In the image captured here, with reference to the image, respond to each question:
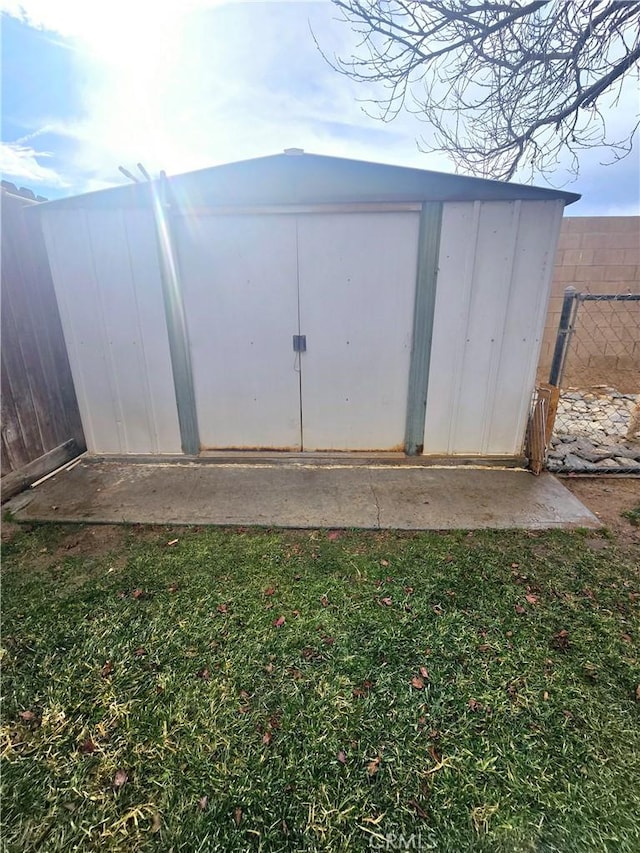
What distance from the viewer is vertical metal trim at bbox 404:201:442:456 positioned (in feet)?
Answer: 10.6

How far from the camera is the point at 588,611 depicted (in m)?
2.07

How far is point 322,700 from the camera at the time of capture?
5.33 ft

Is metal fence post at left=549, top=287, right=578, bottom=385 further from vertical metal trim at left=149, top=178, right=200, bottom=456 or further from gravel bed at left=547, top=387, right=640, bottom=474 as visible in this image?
vertical metal trim at left=149, top=178, right=200, bottom=456

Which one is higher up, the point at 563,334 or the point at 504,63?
the point at 504,63

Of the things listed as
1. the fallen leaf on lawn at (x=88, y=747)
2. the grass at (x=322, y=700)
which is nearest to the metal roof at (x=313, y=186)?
the grass at (x=322, y=700)

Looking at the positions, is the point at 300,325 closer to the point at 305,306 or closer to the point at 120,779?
the point at 305,306

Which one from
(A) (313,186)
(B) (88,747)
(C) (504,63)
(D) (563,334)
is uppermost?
(C) (504,63)

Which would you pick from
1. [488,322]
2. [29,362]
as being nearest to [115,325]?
[29,362]

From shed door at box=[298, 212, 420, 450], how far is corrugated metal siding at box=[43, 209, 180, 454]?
1281 mm

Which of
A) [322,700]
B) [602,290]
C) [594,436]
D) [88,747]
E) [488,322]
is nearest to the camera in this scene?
[88,747]

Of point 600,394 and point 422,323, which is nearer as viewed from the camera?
point 422,323

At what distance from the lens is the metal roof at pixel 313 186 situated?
304cm

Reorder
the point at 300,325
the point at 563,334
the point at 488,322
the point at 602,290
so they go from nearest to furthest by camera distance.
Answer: the point at 563,334 → the point at 488,322 → the point at 300,325 → the point at 602,290

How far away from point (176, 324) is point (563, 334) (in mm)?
3218
